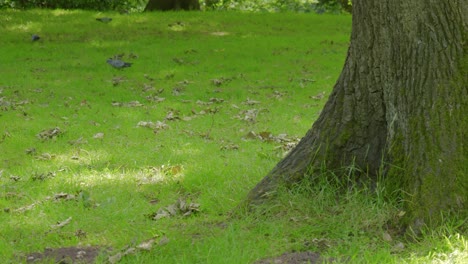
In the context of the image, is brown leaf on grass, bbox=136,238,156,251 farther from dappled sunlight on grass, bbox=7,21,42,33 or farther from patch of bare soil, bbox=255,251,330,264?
dappled sunlight on grass, bbox=7,21,42,33

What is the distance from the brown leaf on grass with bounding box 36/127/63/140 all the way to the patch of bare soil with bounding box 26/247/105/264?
151 inches

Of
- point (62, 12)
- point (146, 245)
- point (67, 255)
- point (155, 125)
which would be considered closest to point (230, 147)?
point (155, 125)

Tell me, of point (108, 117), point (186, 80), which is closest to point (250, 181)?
point (108, 117)

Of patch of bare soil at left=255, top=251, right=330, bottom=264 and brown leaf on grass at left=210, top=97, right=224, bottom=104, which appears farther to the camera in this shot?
brown leaf on grass at left=210, top=97, right=224, bottom=104

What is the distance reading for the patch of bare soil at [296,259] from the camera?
4.13 meters

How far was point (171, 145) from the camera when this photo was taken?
7648 millimetres

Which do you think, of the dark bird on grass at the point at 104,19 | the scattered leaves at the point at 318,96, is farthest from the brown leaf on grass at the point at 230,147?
the dark bird on grass at the point at 104,19

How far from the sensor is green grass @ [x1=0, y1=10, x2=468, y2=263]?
14.7ft

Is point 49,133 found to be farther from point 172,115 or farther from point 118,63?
point 118,63

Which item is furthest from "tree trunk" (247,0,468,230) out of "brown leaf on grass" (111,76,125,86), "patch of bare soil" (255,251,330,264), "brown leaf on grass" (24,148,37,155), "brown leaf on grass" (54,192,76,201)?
"brown leaf on grass" (111,76,125,86)

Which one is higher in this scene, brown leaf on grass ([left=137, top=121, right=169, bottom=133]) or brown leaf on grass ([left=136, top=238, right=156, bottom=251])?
brown leaf on grass ([left=136, top=238, right=156, bottom=251])

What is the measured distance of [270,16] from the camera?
20.0 metres

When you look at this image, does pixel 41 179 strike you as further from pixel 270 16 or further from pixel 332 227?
pixel 270 16

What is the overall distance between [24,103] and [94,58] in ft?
13.3
